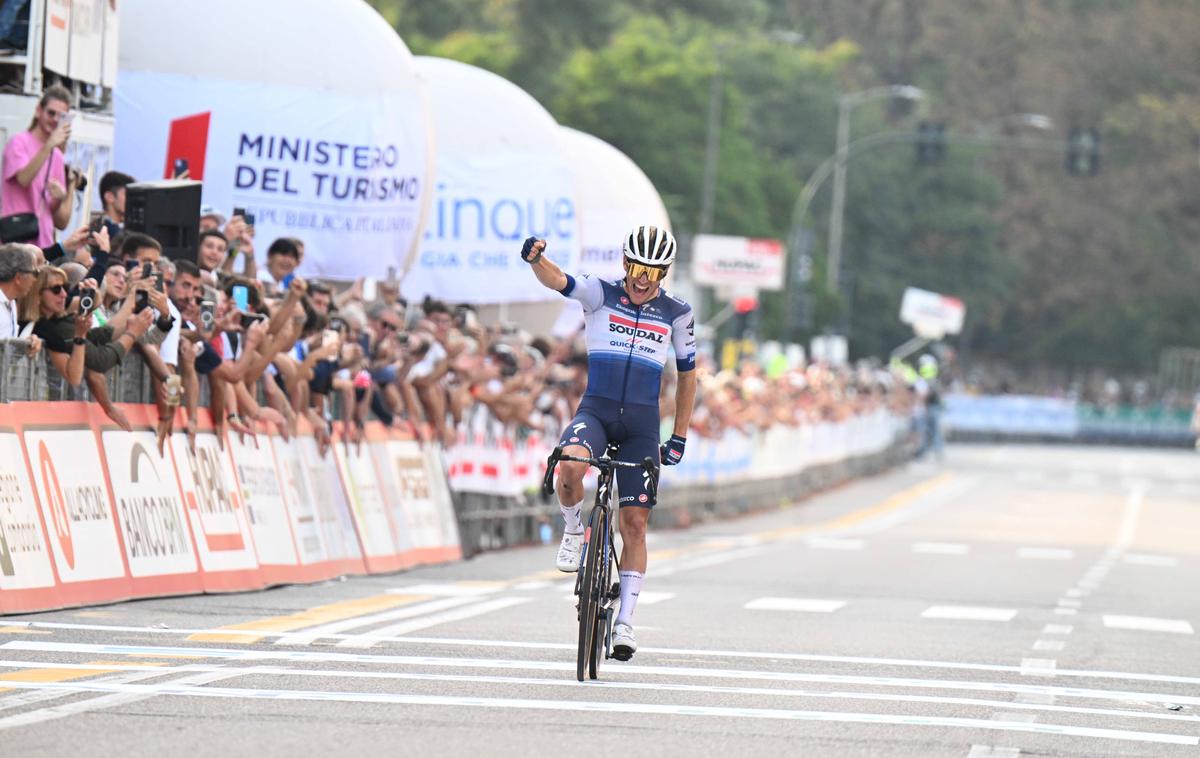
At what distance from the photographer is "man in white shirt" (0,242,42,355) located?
14.0 meters

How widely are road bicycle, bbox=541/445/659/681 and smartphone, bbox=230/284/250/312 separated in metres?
5.74

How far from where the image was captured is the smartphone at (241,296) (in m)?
17.6

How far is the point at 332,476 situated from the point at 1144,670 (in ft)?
22.3

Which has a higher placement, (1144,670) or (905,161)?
(905,161)

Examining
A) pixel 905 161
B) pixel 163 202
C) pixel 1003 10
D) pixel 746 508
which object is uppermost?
pixel 1003 10

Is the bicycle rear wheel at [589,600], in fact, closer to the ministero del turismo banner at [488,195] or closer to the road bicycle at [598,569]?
the road bicycle at [598,569]

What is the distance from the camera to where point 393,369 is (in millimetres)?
20812

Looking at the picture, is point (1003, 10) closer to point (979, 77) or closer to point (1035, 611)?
point (979, 77)

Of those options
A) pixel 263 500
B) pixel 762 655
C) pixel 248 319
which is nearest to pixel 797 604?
pixel 263 500

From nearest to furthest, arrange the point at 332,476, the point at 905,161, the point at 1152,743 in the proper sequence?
the point at 1152,743
the point at 332,476
the point at 905,161

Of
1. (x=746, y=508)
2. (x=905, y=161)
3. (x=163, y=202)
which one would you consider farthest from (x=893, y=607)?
(x=905, y=161)

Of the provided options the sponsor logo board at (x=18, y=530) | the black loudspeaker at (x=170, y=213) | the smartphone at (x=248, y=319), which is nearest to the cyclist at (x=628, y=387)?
the sponsor logo board at (x=18, y=530)

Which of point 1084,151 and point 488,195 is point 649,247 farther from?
point 1084,151

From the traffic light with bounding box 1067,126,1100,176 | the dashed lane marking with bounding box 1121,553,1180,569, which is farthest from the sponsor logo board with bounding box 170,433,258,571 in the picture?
the traffic light with bounding box 1067,126,1100,176
